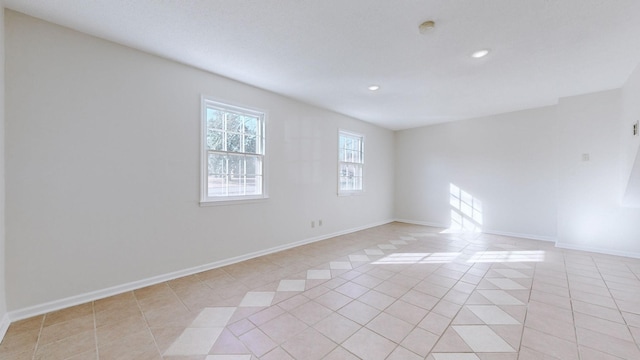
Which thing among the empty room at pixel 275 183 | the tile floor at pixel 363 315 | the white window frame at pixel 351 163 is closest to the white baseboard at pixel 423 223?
the empty room at pixel 275 183

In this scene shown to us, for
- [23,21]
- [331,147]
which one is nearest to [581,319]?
[331,147]

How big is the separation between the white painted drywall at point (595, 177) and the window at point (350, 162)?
3.47m

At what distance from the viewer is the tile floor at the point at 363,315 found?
161 cm

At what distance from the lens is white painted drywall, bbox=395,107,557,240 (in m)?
4.50

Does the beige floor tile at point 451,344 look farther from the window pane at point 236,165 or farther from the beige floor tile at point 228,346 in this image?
the window pane at point 236,165

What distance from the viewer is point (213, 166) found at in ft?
10.4

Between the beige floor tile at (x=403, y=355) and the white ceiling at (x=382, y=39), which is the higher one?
the white ceiling at (x=382, y=39)

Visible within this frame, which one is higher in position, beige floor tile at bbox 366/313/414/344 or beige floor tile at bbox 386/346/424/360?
Answer: beige floor tile at bbox 386/346/424/360

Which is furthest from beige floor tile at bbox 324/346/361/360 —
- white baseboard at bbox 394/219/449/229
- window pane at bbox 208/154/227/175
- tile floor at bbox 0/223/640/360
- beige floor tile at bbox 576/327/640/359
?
white baseboard at bbox 394/219/449/229

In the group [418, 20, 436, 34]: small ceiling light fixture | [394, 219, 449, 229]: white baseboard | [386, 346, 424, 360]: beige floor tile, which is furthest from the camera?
[394, 219, 449, 229]: white baseboard

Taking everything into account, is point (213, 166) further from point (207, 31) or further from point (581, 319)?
point (581, 319)

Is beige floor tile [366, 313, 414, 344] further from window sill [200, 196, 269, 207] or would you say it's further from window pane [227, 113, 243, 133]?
window pane [227, 113, 243, 133]

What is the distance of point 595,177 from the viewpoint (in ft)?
12.3

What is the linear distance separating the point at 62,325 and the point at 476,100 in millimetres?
5761
